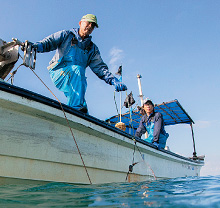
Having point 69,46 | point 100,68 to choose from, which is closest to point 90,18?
point 69,46

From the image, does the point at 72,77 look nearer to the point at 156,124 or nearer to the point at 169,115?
the point at 156,124

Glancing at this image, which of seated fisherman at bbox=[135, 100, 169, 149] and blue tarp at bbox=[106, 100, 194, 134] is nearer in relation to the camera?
seated fisherman at bbox=[135, 100, 169, 149]

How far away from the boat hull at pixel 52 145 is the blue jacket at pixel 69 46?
1222 millimetres

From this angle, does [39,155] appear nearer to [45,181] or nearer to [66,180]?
[45,181]

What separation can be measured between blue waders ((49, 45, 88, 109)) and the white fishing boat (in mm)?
658

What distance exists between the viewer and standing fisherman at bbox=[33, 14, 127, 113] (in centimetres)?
351

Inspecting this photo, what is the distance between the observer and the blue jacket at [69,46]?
3.42 meters

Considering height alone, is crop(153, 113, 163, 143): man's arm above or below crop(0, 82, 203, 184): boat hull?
above

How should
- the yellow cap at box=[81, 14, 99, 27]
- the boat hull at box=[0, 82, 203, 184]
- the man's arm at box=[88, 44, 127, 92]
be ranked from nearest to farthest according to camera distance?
the boat hull at box=[0, 82, 203, 184]
the yellow cap at box=[81, 14, 99, 27]
the man's arm at box=[88, 44, 127, 92]

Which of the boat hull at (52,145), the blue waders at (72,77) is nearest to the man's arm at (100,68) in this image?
the blue waders at (72,77)

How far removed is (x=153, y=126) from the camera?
5891 mm

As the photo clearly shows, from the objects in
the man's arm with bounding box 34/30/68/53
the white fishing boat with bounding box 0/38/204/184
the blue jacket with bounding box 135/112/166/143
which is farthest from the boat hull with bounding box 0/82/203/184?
the blue jacket with bounding box 135/112/166/143

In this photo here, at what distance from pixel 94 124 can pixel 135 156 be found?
61.1 inches

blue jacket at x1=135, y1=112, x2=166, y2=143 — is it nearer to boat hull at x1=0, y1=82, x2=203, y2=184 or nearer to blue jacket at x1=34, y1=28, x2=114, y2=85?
boat hull at x1=0, y1=82, x2=203, y2=184
